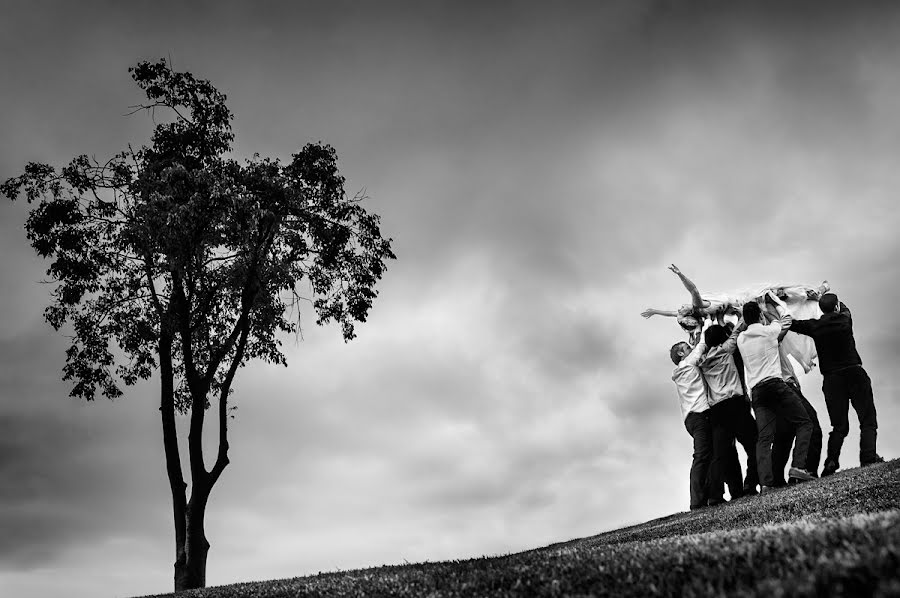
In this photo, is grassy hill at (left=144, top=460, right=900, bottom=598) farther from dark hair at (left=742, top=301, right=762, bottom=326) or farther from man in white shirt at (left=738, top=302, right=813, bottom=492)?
dark hair at (left=742, top=301, right=762, bottom=326)

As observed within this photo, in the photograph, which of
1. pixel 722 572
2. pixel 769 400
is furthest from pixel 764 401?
pixel 722 572

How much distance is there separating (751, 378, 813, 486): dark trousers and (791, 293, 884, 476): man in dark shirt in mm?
1400

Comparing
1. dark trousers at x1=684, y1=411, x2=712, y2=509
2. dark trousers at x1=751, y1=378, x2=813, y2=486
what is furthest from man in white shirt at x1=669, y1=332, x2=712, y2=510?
dark trousers at x1=751, y1=378, x2=813, y2=486

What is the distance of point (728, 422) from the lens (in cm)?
1630

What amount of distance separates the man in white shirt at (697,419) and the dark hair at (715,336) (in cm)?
34

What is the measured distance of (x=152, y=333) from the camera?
787 inches

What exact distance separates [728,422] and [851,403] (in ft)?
9.31

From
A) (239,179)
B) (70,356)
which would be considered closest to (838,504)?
(239,179)

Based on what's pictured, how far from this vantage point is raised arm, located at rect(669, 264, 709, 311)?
17.3 meters

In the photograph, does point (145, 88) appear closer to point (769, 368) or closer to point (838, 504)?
point (769, 368)

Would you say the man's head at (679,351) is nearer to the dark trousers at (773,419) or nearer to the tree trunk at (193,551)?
the dark trousers at (773,419)

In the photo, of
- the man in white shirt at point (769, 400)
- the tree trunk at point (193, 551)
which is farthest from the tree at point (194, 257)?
the man in white shirt at point (769, 400)

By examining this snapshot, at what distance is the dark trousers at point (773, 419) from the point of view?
14.5 metres

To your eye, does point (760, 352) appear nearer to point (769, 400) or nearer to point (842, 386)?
point (769, 400)
